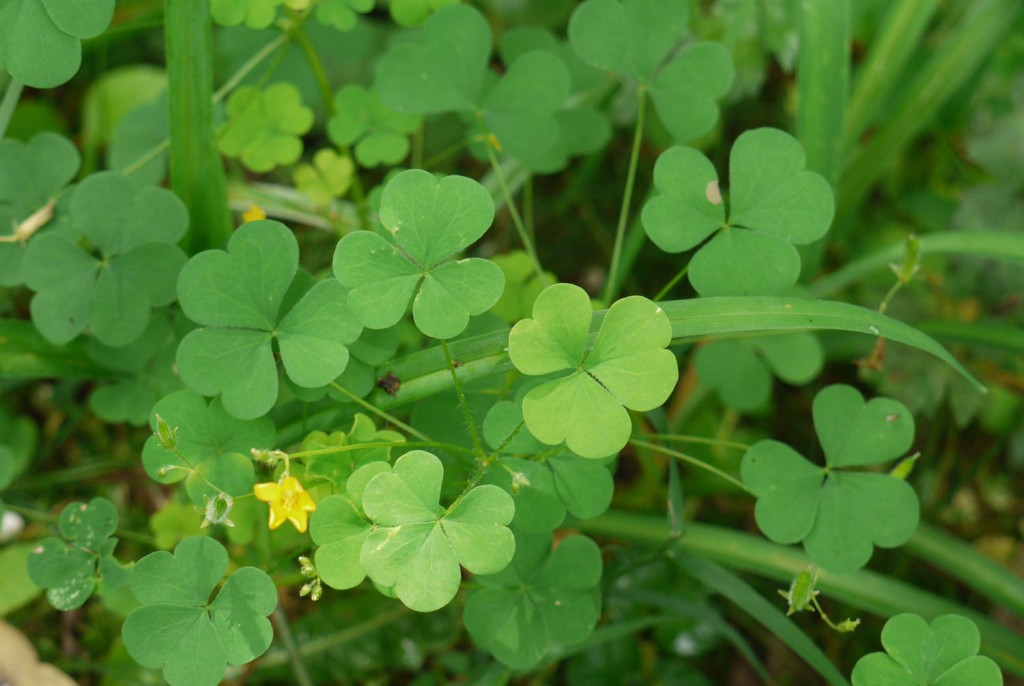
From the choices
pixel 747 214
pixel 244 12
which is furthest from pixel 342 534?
pixel 244 12

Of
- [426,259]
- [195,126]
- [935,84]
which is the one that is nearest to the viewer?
[426,259]

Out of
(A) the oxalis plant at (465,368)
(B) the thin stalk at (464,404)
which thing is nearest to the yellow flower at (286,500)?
(A) the oxalis plant at (465,368)

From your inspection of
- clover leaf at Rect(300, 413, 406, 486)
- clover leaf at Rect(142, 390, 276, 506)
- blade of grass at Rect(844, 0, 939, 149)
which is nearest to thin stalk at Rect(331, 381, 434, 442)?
clover leaf at Rect(300, 413, 406, 486)

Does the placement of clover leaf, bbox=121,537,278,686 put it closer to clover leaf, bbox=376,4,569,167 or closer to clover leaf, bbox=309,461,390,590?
clover leaf, bbox=309,461,390,590

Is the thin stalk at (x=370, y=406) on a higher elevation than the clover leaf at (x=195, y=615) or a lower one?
higher

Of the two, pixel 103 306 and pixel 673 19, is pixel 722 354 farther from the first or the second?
pixel 103 306

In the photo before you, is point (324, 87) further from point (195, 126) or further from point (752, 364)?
point (752, 364)

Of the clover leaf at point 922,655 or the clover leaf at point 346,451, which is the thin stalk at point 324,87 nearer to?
the clover leaf at point 346,451
